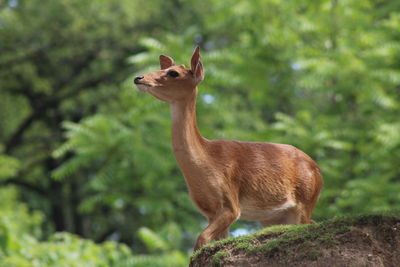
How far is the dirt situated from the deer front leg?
0.05 meters

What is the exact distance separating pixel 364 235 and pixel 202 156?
1020 millimetres

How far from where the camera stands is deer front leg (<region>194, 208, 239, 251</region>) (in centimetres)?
345

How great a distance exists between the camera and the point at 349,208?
11047mm

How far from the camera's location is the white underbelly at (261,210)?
3.75 meters

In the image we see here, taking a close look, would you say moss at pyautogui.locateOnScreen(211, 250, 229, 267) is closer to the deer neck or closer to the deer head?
the deer neck

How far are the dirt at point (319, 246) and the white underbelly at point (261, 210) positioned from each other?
25cm

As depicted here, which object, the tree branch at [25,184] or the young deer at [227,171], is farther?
the tree branch at [25,184]

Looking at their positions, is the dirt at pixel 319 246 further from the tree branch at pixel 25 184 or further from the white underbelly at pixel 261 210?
the tree branch at pixel 25 184

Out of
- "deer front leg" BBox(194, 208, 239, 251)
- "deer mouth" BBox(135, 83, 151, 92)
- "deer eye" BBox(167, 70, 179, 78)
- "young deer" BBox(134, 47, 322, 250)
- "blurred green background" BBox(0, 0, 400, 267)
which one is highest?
"blurred green background" BBox(0, 0, 400, 267)

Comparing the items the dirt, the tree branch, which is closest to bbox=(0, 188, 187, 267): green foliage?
the dirt

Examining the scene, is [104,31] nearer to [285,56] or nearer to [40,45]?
[40,45]

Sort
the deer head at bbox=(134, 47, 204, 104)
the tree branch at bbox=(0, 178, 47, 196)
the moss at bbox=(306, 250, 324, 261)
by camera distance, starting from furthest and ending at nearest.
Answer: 1. the tree branch at bbox=(0, 178, 47, 196)
2. the deer head at bbox=(134, 47, 204, 104)
3. the moss at bbox=(306, 250, 324, 261)

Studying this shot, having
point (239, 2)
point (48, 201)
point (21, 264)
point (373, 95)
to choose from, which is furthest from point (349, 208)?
point (48, 201)

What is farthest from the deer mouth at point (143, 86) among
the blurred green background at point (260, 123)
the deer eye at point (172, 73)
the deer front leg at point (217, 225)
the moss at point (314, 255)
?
the blurred green background at point (260, 123)
